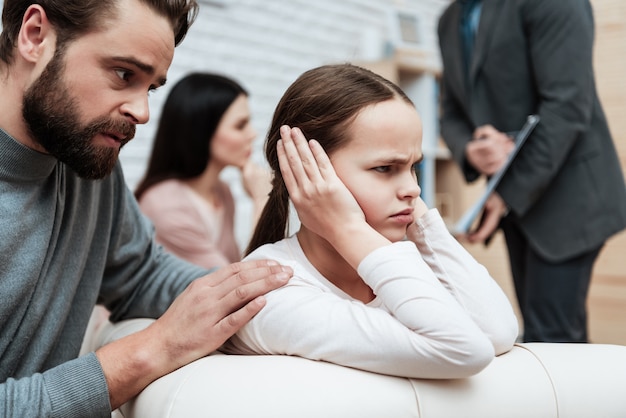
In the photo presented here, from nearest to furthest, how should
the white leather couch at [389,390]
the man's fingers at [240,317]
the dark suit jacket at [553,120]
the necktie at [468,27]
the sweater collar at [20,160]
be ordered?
the white leather couch at [389,390] < the man's fingers at [240,317] < the sweater collar at [20,160] < the dark suit jacket at [553,120] < the necktie at [468,27]


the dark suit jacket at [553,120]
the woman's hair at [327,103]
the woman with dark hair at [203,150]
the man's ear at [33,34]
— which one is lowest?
the woman with dark hair at [203,150]

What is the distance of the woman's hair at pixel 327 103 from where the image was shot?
974mm

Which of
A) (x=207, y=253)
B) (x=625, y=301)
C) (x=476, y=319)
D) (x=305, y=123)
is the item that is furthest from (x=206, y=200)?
(x=625, y=301)

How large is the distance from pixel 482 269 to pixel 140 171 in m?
1.90

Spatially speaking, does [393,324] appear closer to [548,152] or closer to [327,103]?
[327,103]

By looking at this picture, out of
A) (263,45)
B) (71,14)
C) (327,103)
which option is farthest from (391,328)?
(263,45)

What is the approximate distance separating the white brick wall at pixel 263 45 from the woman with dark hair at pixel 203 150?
300 mm

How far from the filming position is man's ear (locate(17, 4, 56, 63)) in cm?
106

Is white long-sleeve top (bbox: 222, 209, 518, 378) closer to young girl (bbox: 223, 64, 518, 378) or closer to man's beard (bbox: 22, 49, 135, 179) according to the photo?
young girl (bbox: 223, 64, 518, 378)

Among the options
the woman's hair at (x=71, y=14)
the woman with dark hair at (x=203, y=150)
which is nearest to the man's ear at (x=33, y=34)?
the woman's hair at (x=71, y=14)

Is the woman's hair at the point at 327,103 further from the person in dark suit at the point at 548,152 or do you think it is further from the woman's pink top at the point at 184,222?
the woman's pink top at the point at 184,222

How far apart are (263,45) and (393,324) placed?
2.36 meters

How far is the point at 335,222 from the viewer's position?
91 centimetres

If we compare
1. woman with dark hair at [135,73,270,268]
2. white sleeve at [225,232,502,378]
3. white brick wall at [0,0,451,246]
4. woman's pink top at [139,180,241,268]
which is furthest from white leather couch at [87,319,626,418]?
A: white brick wall at [0,0,451,246]
